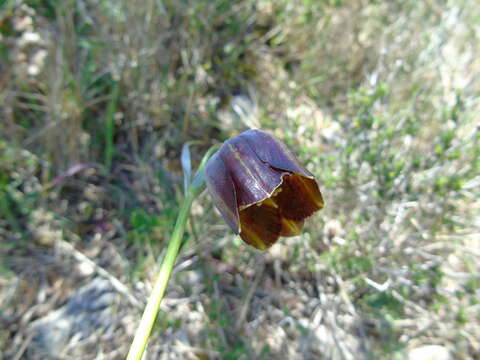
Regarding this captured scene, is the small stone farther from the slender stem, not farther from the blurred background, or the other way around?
the slender stem

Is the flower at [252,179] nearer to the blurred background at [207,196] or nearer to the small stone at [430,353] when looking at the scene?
the blurred background at [207,196]

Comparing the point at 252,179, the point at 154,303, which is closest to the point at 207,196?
the point at 252,179

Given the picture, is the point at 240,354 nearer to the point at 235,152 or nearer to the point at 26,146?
the point at 235,152

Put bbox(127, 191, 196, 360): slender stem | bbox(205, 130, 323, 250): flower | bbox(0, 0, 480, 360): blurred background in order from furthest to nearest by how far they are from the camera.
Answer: bbox(0, 0, 480, 360): blurred background
bbox(205, 130, 323, 250): flower
bbox(127, 191, 196, 360): slender stem

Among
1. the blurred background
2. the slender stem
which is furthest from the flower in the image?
the blurred background

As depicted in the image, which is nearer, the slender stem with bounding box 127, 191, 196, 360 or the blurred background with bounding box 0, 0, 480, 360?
the slender stem with bounding box 127, 191, 196, 360

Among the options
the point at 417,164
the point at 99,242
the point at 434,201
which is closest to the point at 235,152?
the point at 417,164

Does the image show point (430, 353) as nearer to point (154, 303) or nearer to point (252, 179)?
point (252, 179)

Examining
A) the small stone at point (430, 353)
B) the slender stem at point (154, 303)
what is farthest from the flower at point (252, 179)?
the small stone at point (430, 353)
